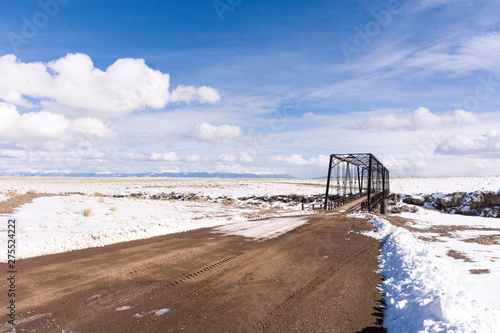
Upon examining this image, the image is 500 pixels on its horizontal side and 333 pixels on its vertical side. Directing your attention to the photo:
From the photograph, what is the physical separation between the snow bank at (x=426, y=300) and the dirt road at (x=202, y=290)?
0.39 m

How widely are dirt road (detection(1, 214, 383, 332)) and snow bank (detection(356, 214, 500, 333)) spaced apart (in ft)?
1.28

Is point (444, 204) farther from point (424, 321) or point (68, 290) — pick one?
point (68, 290)

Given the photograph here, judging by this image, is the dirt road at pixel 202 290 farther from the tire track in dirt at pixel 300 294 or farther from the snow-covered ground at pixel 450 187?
the snow-covered ground at pixel 450 187

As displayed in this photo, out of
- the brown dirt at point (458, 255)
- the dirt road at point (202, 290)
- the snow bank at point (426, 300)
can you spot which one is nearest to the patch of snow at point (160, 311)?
the dirt road at point (202, 290)

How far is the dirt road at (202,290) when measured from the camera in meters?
Answer: 5.11

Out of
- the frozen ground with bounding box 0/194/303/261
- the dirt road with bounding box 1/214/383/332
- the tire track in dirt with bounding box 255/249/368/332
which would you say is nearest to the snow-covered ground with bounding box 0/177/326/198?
the frozen ground with bounding box 0/194/303/261

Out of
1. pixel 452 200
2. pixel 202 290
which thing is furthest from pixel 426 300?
pixel 452 200

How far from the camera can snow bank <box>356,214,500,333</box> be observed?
170 inches

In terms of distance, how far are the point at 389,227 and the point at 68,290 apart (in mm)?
15310

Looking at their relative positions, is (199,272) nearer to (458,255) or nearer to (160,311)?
(160,311)

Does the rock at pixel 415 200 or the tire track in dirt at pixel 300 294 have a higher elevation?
the tire track in dirt at pixel 300 294

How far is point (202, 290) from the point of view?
670cm

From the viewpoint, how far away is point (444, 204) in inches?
1312

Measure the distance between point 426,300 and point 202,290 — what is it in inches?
186
